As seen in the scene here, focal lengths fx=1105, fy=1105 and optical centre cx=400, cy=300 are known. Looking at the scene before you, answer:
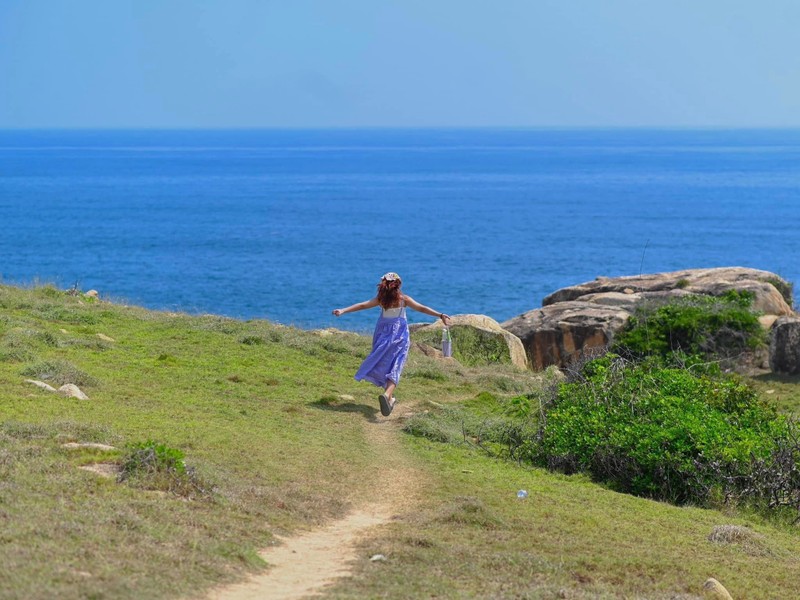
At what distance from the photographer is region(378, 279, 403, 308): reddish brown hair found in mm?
17219

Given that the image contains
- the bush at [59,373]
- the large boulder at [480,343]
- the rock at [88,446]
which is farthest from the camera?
the large boulder at [480,343]

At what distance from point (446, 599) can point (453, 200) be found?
11511 centimetres

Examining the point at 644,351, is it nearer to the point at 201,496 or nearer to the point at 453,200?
the point at 201,496

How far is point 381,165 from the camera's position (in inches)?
7712

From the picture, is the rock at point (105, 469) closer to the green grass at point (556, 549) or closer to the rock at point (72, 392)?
the green grass at point (556, 549)

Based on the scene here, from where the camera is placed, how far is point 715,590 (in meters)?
9.77

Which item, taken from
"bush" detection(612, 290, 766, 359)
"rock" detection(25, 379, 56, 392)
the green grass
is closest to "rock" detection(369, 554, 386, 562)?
the green grass

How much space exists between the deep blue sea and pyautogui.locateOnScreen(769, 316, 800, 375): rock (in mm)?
15155

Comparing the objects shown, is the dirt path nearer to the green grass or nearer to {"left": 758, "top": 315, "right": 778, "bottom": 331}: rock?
the green grass

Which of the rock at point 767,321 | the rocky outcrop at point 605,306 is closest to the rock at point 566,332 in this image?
the rocky outcrop at point 605,306

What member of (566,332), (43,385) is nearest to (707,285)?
(566,332)

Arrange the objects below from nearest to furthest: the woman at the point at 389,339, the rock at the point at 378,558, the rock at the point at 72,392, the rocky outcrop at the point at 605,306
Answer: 1. the rock at the point at 378,558
2. the rock at the point at 72,392
3. the woman at the point at 389,339
4. the rocky outcrop at the point at 605,306

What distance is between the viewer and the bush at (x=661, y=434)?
45.6 ft

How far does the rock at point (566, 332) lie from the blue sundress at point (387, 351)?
9564 millimetres
